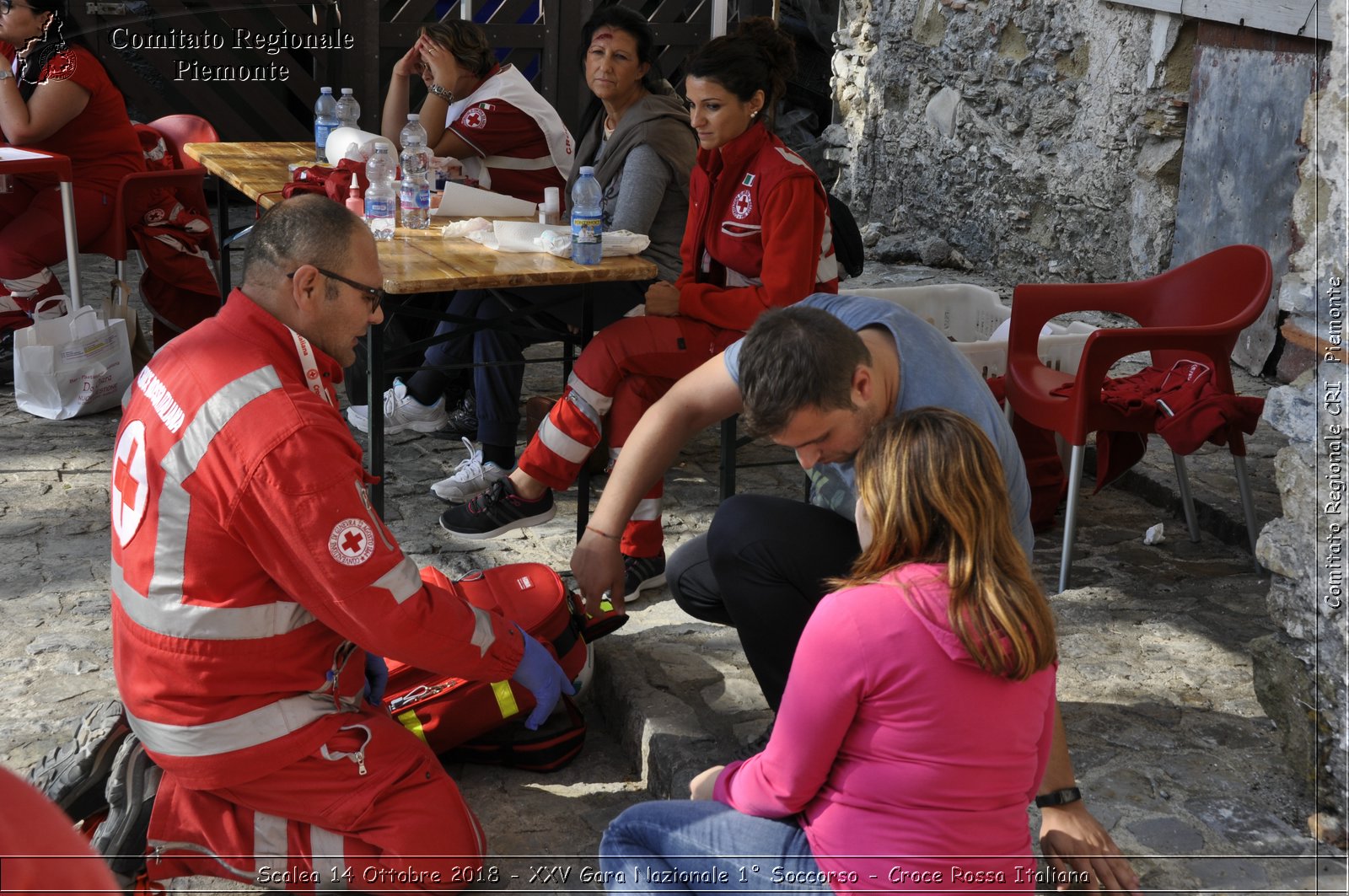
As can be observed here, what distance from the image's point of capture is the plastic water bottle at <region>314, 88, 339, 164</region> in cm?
566

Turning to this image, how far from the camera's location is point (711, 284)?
13.3ft

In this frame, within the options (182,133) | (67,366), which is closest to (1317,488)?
(67,366)

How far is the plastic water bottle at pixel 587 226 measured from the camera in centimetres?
384

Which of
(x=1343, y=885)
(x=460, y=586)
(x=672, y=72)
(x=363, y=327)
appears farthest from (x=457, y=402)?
(x=672, y=72)

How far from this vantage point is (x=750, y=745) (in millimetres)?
2904

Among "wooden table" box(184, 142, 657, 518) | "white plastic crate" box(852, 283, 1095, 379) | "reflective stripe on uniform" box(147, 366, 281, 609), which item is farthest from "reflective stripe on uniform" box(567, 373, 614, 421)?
"reflective stripe on uniform" box(147, 366, 281, 609)

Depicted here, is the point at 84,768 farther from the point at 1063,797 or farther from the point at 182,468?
the point at 1063,797

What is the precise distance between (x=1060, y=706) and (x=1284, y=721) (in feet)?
1.71

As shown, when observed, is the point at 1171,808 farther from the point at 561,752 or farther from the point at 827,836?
the point at 561,752

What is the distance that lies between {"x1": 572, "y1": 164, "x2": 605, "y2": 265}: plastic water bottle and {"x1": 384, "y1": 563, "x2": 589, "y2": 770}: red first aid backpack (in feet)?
3.72

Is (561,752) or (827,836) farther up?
(827,836)

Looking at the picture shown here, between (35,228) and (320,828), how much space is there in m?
3.87

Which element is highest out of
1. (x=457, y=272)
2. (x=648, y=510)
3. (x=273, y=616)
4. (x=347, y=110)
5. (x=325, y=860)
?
(x=347, y=110)

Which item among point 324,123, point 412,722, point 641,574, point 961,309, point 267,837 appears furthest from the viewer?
point 324,123
